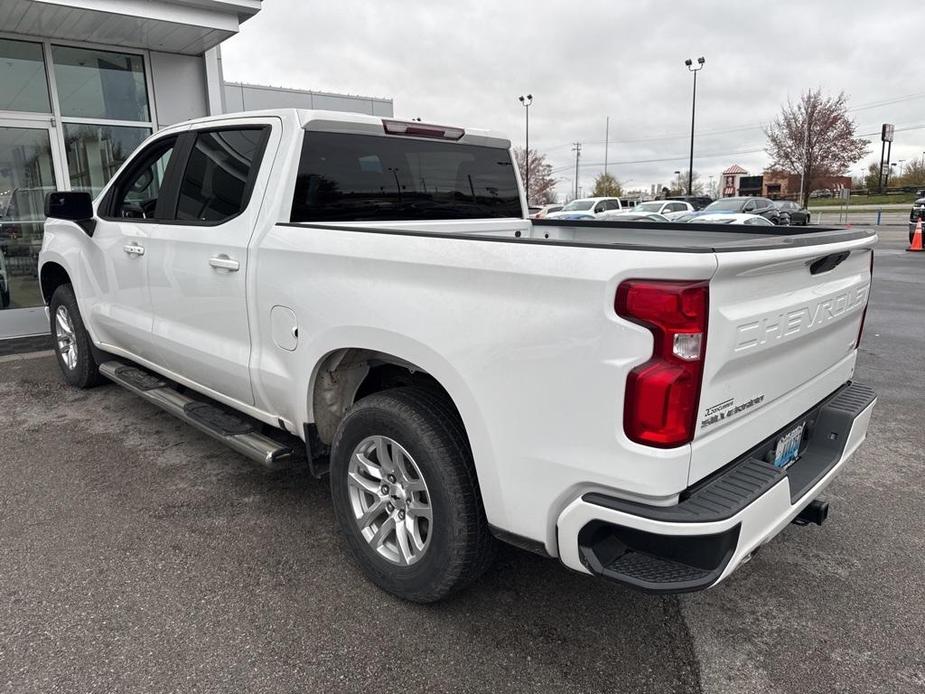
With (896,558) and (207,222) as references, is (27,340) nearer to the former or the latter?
(207,222)

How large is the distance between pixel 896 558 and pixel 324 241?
2.95 m

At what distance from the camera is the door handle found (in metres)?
3.19

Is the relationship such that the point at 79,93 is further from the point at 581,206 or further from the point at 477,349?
the point at 581,206

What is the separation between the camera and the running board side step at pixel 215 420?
10.4ft

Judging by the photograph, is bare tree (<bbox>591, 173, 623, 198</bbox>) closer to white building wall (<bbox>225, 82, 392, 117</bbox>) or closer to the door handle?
white building wall (<bbox>225, 82, 392, 117</bbox>)

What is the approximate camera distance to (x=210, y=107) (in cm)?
977

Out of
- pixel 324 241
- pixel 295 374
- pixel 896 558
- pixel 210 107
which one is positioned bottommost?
pixel 896 558

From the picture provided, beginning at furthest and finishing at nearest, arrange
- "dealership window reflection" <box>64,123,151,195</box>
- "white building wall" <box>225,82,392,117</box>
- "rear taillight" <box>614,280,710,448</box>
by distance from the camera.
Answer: "white building wall" <box>225,82,392,117</box>, "dealership window reflection" <box>64,123,151,195</box>, "rear taillight" <box>614,280,710,448</box>

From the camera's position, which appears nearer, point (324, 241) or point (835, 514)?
point (324, 241)

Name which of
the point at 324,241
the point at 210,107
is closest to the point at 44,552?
the point at 324,241

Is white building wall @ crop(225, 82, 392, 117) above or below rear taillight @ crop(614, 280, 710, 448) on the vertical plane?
above

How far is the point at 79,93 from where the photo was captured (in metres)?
8.86

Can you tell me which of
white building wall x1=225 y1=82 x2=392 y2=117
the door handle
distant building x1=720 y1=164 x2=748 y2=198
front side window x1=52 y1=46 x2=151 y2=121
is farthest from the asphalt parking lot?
distant building x1=720 y1=164 x2=748 y2=198

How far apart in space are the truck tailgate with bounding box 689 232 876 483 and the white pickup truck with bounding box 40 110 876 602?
11mm
